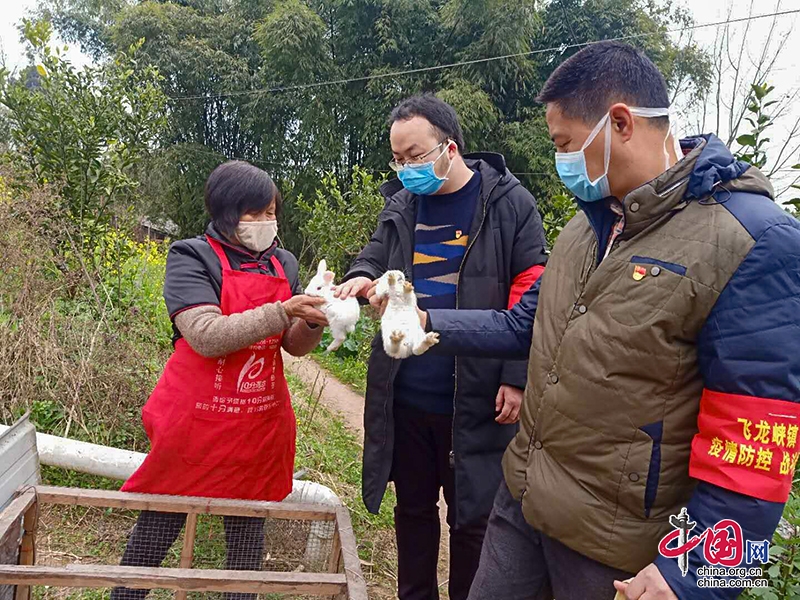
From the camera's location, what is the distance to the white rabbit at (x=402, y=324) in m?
1.60

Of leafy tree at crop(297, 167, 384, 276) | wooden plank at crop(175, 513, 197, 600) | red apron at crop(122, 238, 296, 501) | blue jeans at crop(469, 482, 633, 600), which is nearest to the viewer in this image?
blue jeans at crop(469, 482, 633, 600)

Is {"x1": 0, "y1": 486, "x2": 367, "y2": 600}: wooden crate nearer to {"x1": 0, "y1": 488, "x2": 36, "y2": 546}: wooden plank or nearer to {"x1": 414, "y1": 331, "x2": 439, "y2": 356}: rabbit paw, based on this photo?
{"x1": 0, "y1": 488, "x2": 36, "y2": 546}: wooden plank

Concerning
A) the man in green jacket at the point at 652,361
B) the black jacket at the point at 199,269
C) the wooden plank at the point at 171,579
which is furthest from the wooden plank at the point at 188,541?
the man in green jacket at the point at 652,361

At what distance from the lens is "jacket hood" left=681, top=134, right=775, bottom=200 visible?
45.5 inches

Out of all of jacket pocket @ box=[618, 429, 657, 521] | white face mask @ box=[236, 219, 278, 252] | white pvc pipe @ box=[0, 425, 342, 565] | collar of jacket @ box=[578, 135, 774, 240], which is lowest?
white pvc pipe @ box=[0, 425, 342, 565]

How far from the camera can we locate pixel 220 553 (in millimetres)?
2611

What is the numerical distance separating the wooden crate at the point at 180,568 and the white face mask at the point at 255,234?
790 mm

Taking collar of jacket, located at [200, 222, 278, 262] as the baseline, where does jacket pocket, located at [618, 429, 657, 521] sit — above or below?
below

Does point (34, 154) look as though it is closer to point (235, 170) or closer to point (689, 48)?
point (235, 170)

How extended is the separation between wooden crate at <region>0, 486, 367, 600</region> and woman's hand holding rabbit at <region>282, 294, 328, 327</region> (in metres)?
0.56

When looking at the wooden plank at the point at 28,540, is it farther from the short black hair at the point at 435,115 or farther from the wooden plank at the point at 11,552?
the short black hair at the point at 435,115

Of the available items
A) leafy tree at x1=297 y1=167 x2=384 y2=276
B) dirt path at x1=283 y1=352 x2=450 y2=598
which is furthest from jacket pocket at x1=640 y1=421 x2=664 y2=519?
leafy tree at x1=297 y1=167 x2=384 y2=276

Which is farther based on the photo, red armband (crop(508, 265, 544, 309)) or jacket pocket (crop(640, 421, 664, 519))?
red armband (crop(508, 265, 544, 309))

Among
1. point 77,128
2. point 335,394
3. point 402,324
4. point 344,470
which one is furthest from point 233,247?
point 335,394
